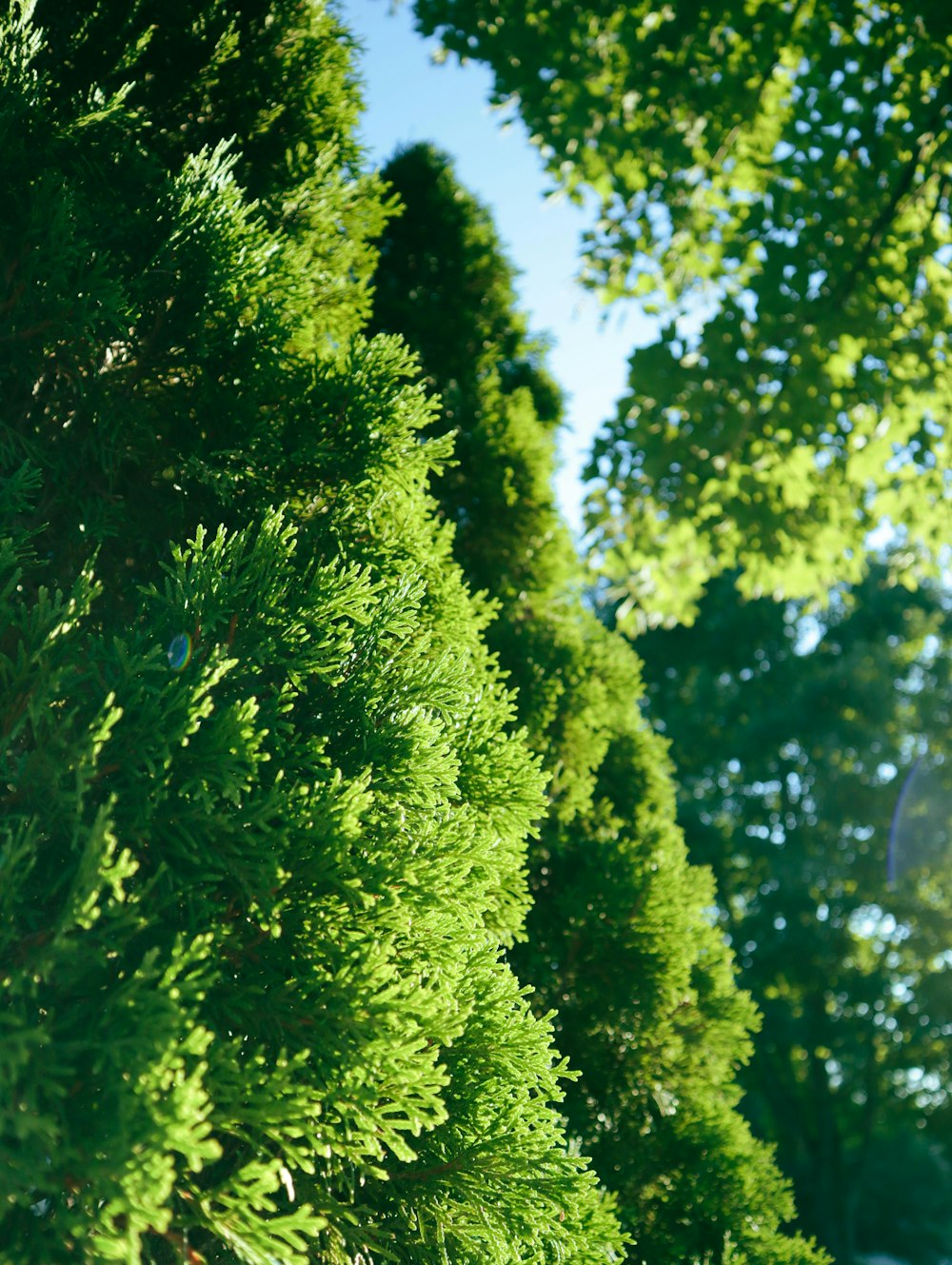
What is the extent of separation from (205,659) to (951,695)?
23558mm

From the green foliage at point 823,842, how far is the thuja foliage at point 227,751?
678 inches

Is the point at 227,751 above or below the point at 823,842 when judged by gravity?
below

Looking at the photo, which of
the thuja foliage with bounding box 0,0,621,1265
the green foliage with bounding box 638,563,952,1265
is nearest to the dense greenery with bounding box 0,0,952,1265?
the thuja foliage with bounding box 0,0,621,1265

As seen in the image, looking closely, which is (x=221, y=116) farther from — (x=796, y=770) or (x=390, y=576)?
(x=796, y=770)

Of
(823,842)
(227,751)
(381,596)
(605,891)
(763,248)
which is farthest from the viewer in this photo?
(823,842)

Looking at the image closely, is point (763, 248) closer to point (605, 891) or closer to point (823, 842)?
point (605, 891)

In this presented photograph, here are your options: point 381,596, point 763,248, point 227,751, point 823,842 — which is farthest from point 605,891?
point 823,842

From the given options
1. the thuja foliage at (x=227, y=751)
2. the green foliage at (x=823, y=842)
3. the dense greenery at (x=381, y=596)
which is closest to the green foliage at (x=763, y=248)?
the dense greenery at (x=381, y=596)

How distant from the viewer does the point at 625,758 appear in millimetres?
7195

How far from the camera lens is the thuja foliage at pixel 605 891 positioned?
568 centimetres

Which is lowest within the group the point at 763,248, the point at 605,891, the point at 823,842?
the point at 605,891

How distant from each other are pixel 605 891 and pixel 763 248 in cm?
555

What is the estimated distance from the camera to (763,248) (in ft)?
25.9

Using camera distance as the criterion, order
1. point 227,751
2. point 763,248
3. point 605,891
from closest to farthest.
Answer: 1. point 227,751
2. point 605,891
3. point 763,248
